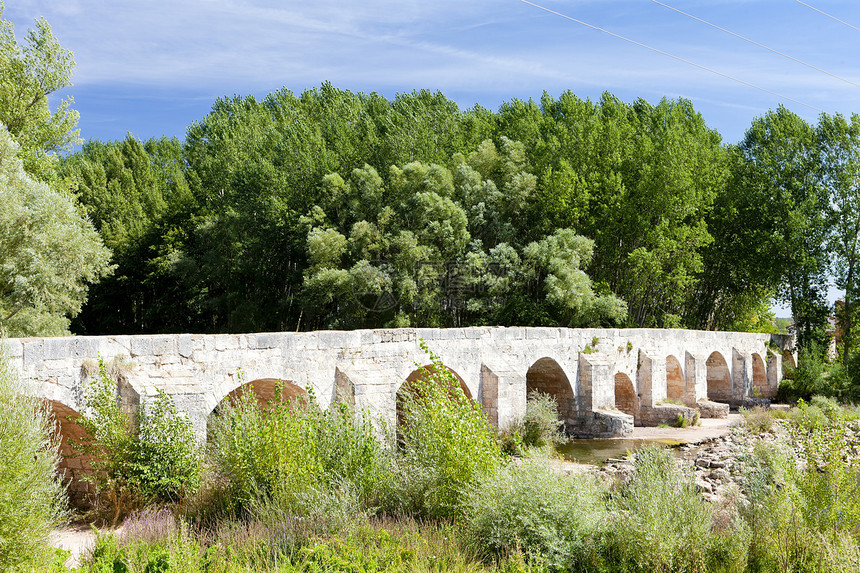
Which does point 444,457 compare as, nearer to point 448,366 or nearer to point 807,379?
point 448,366

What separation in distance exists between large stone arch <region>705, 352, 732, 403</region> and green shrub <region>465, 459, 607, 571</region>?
66.4ft

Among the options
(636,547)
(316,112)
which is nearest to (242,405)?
(636,547)

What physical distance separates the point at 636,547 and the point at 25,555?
548 centimetres

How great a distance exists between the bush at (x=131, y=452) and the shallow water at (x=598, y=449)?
28.0 ft

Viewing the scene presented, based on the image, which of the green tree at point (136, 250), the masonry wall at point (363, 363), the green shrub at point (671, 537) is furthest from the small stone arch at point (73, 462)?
the green tree at point (136, 250)

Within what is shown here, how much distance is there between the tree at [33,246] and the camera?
14.4 m

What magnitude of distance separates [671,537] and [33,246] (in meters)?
13.6

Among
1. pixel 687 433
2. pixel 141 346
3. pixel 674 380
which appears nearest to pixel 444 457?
pixel 141 346

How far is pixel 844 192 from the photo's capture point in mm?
28094

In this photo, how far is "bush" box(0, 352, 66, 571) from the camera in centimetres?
577

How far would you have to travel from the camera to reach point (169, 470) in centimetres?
892

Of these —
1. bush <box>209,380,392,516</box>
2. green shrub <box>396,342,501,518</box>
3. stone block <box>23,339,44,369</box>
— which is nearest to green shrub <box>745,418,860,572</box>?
green shrub <box>396,342,501,518</box>

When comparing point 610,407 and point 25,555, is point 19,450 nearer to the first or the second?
point 25,555

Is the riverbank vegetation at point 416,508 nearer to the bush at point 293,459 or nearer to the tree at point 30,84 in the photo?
the bush at point 293,459
